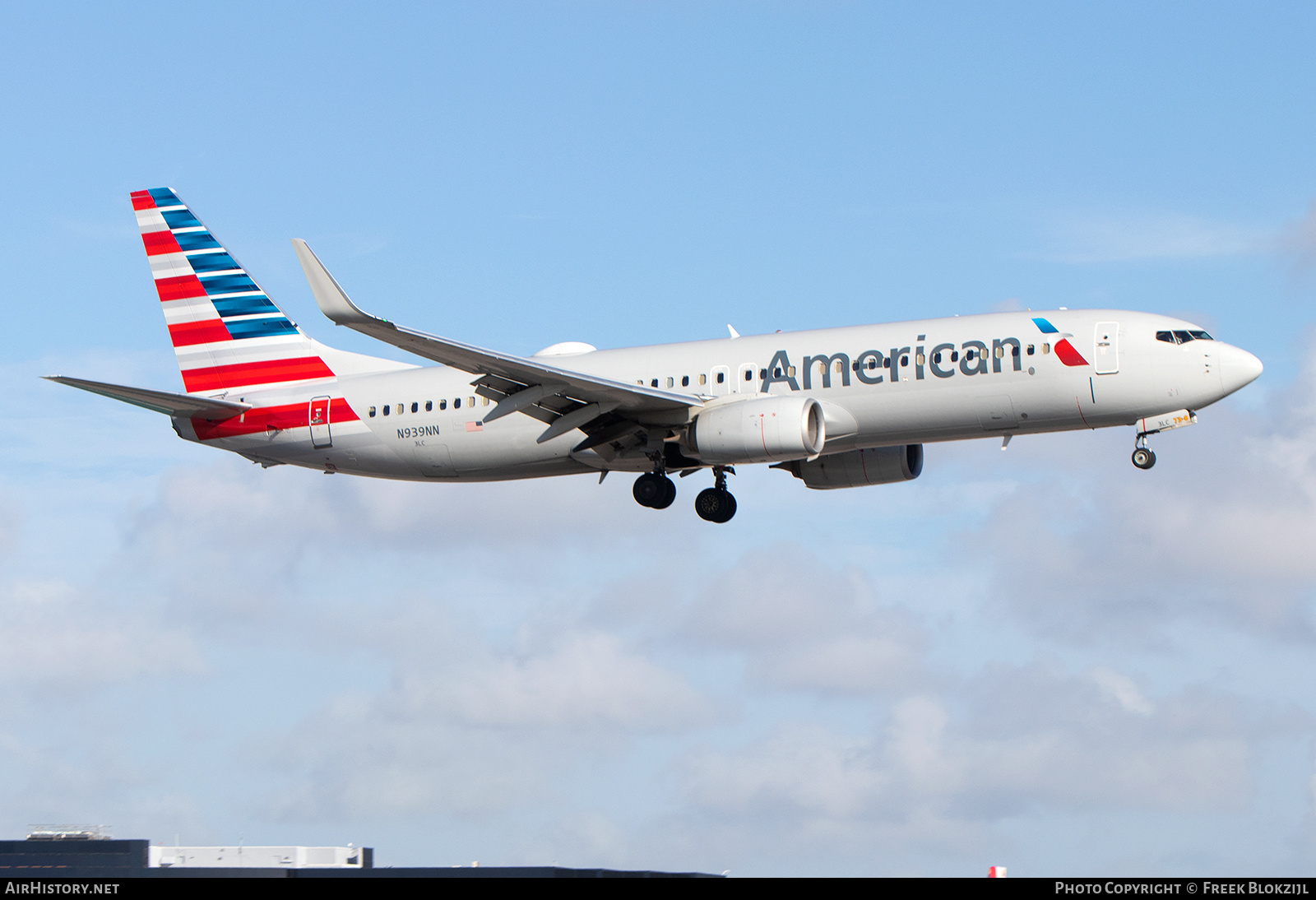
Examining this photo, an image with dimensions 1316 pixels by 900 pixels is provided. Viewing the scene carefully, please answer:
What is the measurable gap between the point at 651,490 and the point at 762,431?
495cm

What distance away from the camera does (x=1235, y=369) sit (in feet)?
116

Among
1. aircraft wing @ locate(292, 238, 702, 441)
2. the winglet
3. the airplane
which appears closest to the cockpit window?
the airplane

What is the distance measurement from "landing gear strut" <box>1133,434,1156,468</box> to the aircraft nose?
217 cm

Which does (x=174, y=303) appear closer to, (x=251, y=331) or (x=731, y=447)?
(x=251, y=331)

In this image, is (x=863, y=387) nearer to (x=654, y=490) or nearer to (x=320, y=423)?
(x=654, y=490)

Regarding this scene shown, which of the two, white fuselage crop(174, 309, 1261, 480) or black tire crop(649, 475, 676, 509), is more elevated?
white fuselage crop(174, 309, 1261, 480)

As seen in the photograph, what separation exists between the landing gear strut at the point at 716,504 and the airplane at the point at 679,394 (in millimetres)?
48

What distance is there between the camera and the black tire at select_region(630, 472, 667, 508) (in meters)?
40.0

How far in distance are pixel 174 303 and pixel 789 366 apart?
1957 cm

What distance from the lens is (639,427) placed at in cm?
3891

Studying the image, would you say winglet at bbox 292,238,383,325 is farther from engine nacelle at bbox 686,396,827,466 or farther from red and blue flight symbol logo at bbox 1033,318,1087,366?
red and blue flight symbol logo at bbox 1033,318,1087,366

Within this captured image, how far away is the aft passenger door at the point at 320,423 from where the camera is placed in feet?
138
